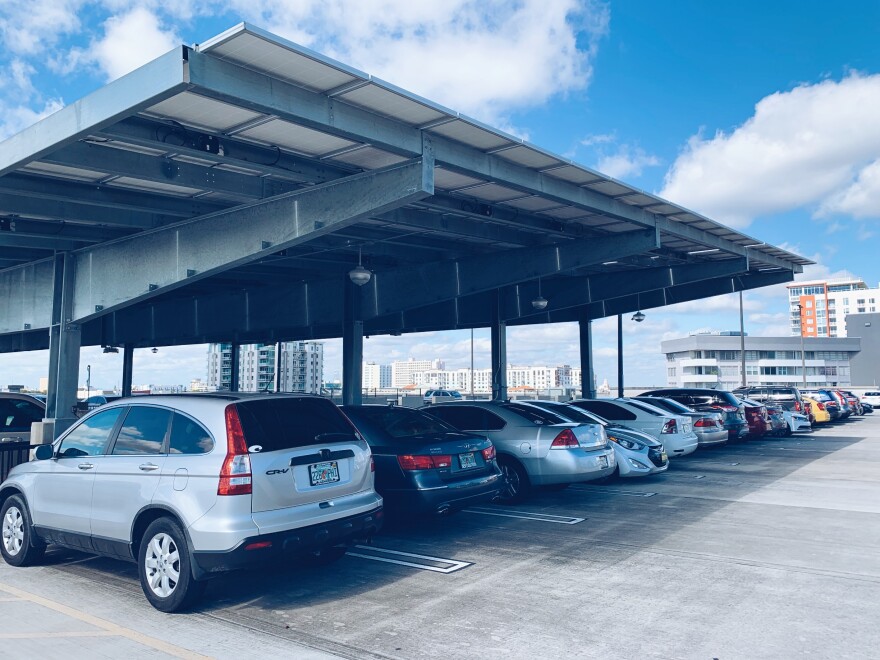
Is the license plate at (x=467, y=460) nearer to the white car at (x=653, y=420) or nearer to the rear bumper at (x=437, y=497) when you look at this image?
the rear bumper at (x=437, y=497)

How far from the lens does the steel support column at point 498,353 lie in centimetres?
2647

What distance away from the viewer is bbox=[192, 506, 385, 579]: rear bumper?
5625mm

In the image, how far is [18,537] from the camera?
24.6 ft

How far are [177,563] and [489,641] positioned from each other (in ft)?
8.48

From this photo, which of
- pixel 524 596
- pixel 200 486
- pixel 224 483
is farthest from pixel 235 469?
pixel 524 596

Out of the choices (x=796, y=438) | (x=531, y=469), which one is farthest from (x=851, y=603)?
(x=796, y=438)

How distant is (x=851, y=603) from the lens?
6043 mm

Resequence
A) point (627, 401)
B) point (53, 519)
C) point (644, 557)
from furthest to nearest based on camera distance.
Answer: point (627, 401), point (644, 557), point (53, 519)

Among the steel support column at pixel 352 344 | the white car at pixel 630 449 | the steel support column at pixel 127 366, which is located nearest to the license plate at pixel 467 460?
the white car at pixel 630 449

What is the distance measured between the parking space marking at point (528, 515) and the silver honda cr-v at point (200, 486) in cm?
356

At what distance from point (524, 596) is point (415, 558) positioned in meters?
1.71

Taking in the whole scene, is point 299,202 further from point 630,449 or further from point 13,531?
point 630,449

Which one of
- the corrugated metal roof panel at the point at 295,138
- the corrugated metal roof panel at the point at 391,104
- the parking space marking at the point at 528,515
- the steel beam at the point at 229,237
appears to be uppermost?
the corrugated metal roof panel at the point at 391,104

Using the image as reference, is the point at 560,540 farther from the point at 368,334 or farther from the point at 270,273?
the point at 368,334
